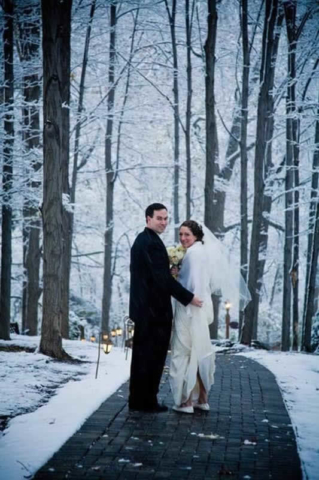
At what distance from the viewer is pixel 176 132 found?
80.1ft

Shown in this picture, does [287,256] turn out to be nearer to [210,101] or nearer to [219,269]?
[210,101]

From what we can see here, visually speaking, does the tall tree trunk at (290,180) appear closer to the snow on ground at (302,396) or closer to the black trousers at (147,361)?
the snow on ground at (302,396)

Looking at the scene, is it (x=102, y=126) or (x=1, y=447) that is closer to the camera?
(x=1, y=447)

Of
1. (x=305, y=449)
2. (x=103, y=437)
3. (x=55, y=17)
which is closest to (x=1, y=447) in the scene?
(x=103, y=437)

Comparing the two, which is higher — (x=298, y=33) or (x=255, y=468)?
(x=298, y=33)

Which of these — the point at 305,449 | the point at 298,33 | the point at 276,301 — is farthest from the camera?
the point at 276,301

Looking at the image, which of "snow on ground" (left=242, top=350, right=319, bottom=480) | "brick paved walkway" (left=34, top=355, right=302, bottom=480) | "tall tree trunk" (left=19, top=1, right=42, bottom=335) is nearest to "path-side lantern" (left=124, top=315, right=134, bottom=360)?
"snow on ground" (left=242, top=350, right=319, bottom=480)

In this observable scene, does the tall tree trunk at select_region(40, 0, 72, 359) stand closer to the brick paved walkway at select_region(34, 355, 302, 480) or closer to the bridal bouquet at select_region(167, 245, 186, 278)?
the brick paved walkway at select_region(34, 355, 302, 480)

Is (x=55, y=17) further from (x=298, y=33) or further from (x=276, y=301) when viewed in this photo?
(x=276, y=301)

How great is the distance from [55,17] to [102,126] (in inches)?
584

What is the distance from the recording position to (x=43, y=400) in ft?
22.8

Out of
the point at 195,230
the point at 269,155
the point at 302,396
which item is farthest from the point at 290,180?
the point at 195,230

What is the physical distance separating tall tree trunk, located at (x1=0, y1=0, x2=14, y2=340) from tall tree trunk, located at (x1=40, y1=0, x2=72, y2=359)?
131 inches

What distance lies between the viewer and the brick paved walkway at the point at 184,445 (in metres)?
4.42
